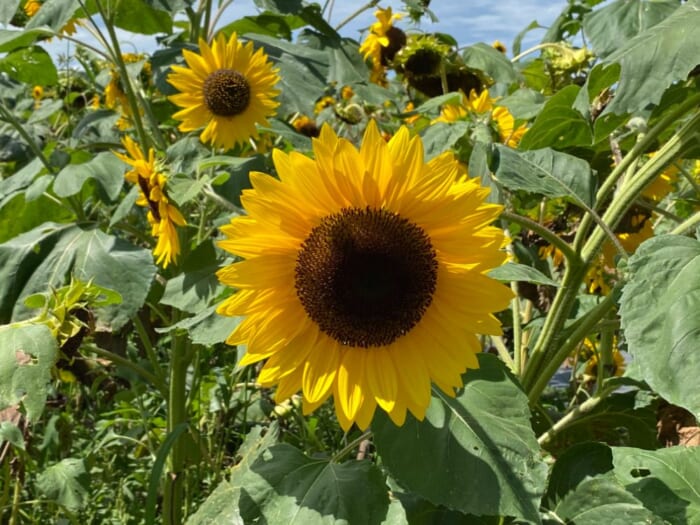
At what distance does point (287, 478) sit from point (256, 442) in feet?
0.87

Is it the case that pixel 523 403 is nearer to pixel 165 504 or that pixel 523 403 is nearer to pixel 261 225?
pixel 261 225

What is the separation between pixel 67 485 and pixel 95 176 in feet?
1.90

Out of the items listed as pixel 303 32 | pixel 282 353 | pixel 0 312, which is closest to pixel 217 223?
pixel 0 312

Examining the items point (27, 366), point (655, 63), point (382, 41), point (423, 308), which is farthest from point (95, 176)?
point (382, 41)

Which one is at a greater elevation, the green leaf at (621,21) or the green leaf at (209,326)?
the green leaf at (621,21)

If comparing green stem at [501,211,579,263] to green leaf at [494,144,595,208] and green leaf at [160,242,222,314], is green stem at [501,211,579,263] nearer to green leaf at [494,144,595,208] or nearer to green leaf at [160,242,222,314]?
green leaf at [494,144,595,208]

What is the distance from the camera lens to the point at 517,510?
783 millimetres

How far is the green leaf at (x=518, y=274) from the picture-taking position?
0.86 metres

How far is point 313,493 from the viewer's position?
2.82 ft

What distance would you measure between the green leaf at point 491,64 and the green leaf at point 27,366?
1300mm

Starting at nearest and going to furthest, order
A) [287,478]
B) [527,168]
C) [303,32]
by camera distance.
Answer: [287,478] < [527,168] < [303,32]

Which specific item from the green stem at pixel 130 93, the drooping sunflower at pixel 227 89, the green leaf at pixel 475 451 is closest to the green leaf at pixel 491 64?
the drooping sunflower at pixel 227 89

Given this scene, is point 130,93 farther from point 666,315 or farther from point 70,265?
point 666,315

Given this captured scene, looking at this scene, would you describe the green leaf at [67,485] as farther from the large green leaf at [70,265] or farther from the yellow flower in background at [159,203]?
the yellow flower in background at [159,203]
